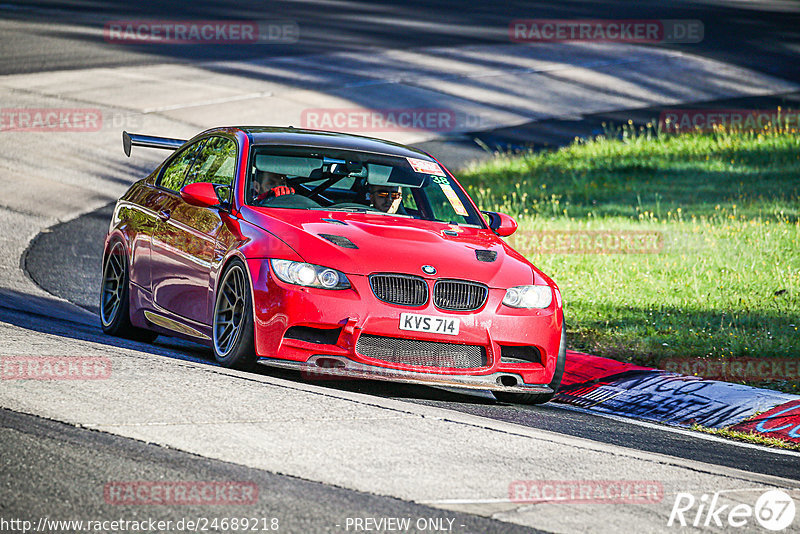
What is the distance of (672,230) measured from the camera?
15.7m

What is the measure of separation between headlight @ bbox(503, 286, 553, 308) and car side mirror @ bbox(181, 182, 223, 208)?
205 centimetres

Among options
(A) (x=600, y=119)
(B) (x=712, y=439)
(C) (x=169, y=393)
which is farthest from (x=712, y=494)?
(A) (x=600, y=119)

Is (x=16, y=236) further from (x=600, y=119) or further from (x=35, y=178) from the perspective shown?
(x=600, y=119)

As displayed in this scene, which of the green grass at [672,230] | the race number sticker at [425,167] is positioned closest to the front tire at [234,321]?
the race number sticker at [425,167]

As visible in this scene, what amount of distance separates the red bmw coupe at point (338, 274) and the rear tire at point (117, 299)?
2 cm

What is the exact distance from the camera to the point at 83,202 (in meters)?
16.3

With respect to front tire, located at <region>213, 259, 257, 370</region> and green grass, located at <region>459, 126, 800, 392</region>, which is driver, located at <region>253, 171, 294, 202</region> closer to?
front tire, located at <region>213, 259, 257, 370</region>

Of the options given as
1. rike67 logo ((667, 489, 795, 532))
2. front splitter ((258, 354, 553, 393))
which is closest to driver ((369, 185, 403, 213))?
front splitter ((258, 354, 553, 393))

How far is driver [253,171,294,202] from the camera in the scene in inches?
329

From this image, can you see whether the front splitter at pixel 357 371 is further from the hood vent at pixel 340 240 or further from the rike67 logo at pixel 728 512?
the rike67 logo at pixel 728 512

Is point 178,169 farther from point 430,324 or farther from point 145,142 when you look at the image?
point 430,324

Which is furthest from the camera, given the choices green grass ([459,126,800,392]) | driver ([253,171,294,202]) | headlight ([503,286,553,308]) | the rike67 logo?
green grass ([459,126,800,392])

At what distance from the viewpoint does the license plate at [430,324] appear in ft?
24.0

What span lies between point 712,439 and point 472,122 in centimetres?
1840
